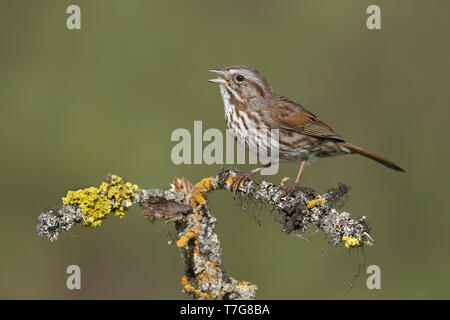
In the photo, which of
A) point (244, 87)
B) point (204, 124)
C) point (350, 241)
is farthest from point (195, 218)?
point (204, 124)

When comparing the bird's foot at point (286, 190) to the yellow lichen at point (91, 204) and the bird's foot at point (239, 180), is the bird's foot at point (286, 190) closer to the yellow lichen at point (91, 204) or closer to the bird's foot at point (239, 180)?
the bird's foot at point (239, 180)

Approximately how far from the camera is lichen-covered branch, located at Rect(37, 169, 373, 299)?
3.79 meters

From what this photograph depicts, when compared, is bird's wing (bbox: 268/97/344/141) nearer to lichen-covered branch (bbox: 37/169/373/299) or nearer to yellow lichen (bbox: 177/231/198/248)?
lichen-covered branch (bbox: 37/169/373/299)

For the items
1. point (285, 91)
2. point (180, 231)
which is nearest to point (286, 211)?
point (180, 231)

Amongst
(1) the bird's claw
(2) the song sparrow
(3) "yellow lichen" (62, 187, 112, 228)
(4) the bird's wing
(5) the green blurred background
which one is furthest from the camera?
(5) the green blurred background

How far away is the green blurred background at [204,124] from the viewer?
715 centimetres

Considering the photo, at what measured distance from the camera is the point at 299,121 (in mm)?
5926

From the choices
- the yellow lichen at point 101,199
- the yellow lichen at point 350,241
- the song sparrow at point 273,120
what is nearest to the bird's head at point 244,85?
the song sparrow at point 273,120

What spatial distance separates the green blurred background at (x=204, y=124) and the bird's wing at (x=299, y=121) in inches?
47.0

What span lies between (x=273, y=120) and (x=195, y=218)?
2.09m

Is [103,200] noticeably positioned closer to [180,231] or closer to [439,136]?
[180,231]

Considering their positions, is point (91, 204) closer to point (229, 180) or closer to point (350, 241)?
point (229, 180)

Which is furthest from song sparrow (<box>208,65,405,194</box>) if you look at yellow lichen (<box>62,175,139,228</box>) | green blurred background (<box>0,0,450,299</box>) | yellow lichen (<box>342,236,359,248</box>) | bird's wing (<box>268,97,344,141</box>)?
yellow lichen (<box>342,236,359,248</box>)

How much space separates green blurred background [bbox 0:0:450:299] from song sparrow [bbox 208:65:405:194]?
1.11m
